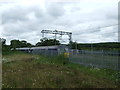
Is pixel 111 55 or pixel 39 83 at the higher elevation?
pixel 111 55

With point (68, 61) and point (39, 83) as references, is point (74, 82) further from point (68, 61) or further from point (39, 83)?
point (68, 61)

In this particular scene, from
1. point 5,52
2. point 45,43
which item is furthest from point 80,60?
point 45,43

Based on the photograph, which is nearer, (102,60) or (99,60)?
(102,60)

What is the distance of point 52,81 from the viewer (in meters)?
8.15

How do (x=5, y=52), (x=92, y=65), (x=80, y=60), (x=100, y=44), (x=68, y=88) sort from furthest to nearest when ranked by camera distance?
(x=100, y=44)
(x=5, y=52)
(x=80, y=60)
(x=92, y=65)
(x=68, y=88)

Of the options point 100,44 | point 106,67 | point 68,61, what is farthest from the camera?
point 100,44

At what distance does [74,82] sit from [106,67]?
280 inches

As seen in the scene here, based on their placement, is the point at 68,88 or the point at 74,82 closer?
the point at 68,88

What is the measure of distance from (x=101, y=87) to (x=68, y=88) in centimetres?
138

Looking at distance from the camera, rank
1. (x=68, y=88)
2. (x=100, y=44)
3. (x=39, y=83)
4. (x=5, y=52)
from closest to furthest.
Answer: (x=68, y=88) → (x=39, y=83) → (x=5, y=52) → (x=100, y=44)

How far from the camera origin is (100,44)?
131ft

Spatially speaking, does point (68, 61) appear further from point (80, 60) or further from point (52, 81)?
point (52, 81)

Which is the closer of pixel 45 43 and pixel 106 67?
pixel 106 67

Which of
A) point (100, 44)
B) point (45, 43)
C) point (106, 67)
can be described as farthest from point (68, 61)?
point (45, 43)
